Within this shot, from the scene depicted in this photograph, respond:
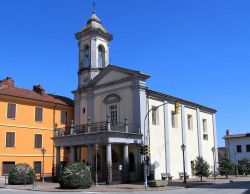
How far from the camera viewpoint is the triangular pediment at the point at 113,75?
34.6m

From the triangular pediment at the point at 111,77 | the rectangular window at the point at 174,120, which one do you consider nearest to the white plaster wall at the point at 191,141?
the rectangular window at the point at 174,120

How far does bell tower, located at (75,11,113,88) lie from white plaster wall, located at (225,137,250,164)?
132 feet

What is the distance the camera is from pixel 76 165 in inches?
1083

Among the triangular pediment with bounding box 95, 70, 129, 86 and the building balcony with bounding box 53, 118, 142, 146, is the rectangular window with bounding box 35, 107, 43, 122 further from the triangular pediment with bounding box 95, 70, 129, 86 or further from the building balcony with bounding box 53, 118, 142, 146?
the triangular pediment with bounding box 95, 70, 129, 86

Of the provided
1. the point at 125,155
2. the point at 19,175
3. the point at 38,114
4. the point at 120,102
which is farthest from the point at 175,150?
the point at 19,175

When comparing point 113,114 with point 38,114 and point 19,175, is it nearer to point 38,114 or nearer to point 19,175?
point 38,114

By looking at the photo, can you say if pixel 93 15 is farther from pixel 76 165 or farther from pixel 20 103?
pixel 76 165

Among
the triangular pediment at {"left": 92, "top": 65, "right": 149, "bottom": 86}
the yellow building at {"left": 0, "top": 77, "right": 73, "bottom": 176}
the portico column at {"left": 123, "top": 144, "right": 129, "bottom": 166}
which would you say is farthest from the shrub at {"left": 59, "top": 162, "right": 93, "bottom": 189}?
the yellow building at {"left": 0, "top": 77, "right": 73, "bottom": 176}

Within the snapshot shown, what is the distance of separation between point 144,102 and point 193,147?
11204mm

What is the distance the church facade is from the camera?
105ft

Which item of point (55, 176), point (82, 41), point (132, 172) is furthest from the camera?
point (82, 41)

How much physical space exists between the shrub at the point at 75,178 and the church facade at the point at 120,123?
10.4ft

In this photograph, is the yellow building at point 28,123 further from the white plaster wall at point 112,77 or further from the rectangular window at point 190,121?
the rectangular window at point 190,121

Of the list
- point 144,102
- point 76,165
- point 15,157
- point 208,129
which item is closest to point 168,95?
point 144,102
